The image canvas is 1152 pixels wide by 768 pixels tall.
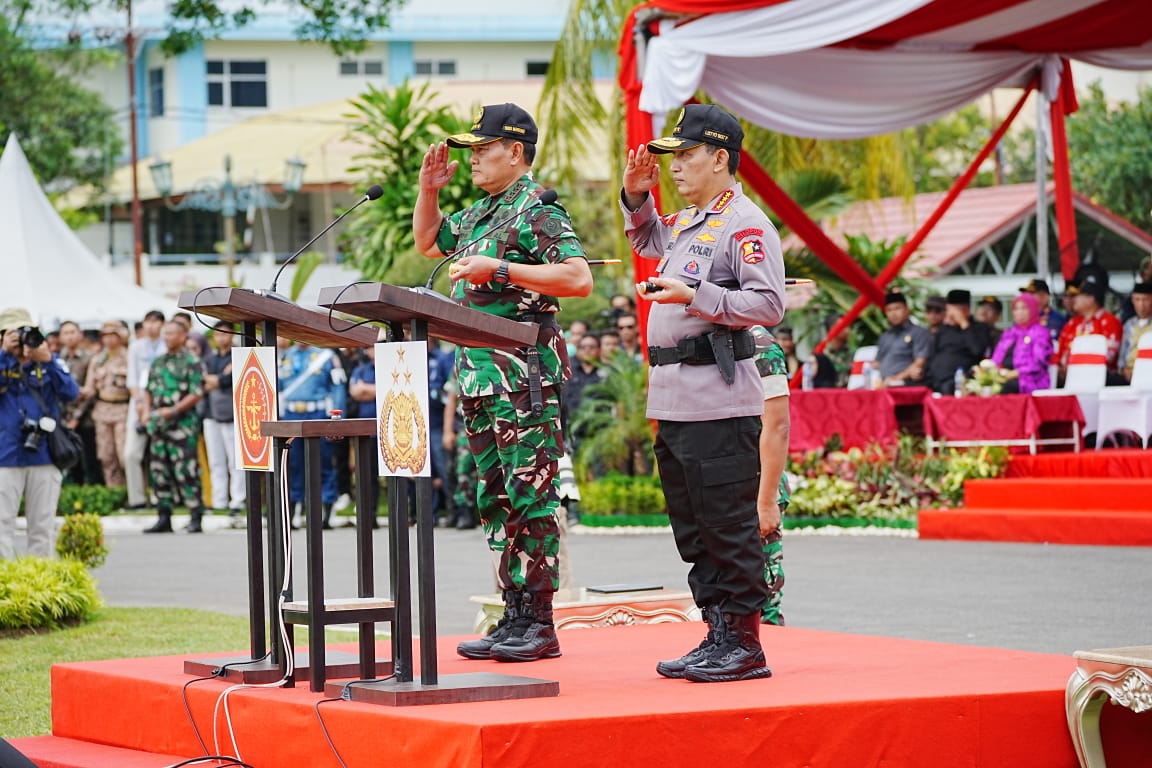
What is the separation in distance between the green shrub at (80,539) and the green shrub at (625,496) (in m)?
6.14

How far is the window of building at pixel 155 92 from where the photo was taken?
51875mm

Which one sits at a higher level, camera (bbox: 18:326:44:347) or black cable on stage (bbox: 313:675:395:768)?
camera (bbox: 18:326:44:347)

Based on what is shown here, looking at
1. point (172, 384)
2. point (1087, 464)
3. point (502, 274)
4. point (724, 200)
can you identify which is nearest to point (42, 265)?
point (172, 384)

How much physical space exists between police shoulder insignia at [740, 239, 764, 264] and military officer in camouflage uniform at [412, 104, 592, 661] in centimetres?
68

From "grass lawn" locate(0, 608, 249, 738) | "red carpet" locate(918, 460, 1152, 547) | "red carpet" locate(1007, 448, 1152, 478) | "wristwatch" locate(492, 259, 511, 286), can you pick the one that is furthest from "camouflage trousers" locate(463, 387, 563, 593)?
"red carpet" locate(1007, 448, 1152, 478)

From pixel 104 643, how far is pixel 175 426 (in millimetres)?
8209

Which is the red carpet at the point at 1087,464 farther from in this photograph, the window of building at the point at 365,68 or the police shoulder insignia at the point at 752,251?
the window of building at the point at 365,68

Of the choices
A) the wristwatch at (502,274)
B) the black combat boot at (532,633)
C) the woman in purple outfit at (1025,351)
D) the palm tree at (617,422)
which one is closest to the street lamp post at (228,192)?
the palm tree at (617,422)

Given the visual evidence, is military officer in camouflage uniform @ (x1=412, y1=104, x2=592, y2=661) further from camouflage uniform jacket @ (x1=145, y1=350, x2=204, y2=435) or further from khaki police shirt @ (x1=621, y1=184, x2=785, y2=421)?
camouflage uniform jacket @ (x1=145, y1=350, x2=204, y2=435)

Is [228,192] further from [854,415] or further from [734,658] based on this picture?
[734,658]

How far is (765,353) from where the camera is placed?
6.94 metres

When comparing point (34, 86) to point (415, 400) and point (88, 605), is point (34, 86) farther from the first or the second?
point (415, 400)

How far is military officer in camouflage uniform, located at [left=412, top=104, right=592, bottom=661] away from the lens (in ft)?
20.1

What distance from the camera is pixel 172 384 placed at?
1748 cm
